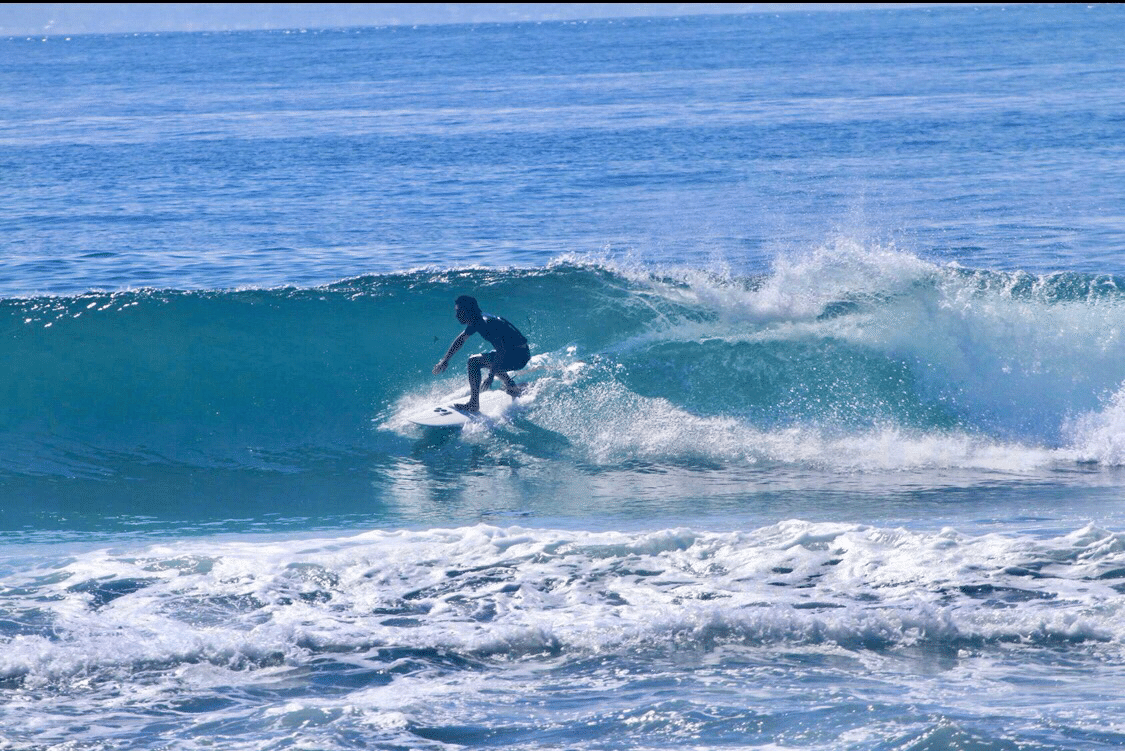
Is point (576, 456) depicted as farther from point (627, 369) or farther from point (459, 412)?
point (627, 369)

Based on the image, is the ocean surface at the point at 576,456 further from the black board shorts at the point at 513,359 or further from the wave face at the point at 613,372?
the black board shorts at the point at 513,359

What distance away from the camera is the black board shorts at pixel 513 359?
447 inches

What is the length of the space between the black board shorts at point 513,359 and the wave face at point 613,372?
51cm

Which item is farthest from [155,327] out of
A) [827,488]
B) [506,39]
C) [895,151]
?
[506,39]

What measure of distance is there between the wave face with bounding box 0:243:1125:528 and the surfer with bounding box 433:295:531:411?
0.47 meters

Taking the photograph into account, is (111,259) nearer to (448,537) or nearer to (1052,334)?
(448,537)

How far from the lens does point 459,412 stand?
11.5 metres

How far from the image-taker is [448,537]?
8320 millimetres

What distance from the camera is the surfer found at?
11070 millimetres

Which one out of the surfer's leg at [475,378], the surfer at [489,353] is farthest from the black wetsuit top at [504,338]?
the surfer's leg at [475,378]

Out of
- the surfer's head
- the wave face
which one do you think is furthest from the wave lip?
the surfer's head

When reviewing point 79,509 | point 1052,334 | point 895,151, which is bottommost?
point 79,509

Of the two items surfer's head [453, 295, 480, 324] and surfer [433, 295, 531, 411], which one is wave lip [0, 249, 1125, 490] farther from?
surfer's head [453, 295, 480, 324]

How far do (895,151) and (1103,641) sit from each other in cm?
2281
